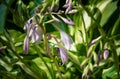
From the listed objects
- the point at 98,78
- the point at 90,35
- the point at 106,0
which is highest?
the point at 106,0

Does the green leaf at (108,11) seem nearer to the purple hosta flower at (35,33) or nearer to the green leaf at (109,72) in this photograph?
the green leaf at (109,72)

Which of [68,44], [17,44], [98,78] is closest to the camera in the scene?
[68,44]

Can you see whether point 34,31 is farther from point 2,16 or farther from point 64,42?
point 2,16

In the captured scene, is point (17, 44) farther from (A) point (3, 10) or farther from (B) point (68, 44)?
(B) point (68, 44)

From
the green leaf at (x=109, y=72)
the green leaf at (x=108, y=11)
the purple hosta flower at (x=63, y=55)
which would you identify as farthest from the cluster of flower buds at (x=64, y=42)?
the green leaf at (x=108, y=11)

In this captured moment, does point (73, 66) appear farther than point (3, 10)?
No

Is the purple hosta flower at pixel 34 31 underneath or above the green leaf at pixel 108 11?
above

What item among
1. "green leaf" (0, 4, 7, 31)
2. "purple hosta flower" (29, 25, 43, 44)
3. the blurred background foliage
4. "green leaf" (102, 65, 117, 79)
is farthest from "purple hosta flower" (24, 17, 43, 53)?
"green leaf" (0, 4, 7, 31)

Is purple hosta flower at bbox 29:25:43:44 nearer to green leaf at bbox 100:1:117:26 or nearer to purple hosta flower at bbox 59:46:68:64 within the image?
purple hosta flower at bbox 59:46:68:64

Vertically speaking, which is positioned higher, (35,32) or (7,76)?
(35,32)

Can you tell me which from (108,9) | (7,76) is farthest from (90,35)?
(7,76)

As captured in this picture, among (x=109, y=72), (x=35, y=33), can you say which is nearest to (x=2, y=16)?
(x=109, y=72)
